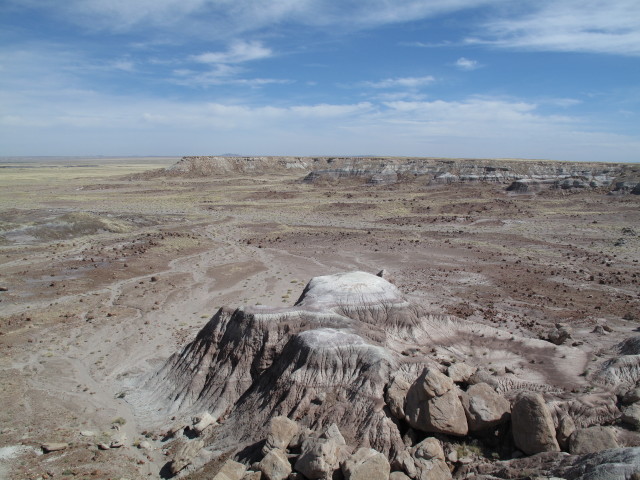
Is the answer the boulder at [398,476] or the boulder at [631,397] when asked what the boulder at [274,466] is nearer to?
the boulder at [398,476]

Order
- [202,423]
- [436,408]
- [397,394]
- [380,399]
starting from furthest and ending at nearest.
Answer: [202,423], [380,399], [397,394], [436,408]

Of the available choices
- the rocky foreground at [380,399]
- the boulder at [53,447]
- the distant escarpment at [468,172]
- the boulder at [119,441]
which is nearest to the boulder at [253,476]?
the rocky foreground at [380,399]

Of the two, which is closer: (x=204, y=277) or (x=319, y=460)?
(x=319, y=460)

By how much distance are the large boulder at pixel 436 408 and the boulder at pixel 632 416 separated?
12.1 ft

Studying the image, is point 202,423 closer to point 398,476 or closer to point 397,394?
point 397,394

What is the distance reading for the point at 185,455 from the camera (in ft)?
39.3

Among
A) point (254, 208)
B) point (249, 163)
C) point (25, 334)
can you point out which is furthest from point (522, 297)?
point (249, 163)

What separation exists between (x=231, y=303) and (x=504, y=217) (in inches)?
1749

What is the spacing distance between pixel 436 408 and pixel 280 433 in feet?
13.1

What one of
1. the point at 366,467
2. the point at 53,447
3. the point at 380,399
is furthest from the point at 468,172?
the point at 53,447

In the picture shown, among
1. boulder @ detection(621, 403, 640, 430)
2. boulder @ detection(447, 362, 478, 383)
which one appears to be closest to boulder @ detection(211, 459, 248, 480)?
boulder @ detection(447, 362, 478, 383)

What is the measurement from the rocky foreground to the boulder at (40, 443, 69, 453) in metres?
2.52

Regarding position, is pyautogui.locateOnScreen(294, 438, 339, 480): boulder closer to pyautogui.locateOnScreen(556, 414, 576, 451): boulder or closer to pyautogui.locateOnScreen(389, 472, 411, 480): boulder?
pyautogui.locateOnScreen(389, 472, 411, 480): boulder

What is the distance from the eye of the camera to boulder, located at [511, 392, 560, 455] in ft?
32.3
